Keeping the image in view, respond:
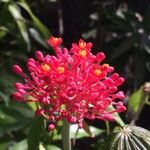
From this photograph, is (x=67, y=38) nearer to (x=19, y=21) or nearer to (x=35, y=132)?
(x=19, y=21)

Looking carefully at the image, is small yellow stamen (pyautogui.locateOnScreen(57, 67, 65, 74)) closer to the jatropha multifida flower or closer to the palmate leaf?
the jatropha multifida flower

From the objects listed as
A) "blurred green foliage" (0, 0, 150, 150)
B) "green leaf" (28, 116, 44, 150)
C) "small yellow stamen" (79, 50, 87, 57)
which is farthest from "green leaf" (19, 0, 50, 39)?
"small yellow stamen" (79, 50, 87, 57)

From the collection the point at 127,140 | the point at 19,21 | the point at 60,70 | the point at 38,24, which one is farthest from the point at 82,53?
the point at 19,21

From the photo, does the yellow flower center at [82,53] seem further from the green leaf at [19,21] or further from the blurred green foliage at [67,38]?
the green leaf at [19,21]

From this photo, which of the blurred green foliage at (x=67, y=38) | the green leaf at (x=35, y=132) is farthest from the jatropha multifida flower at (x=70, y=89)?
the blurred green foliage at (x=67, y=38)

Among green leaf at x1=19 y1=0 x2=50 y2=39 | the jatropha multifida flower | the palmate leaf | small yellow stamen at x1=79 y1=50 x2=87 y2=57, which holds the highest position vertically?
green leaf at x1=19 y1=0 x2=50 y2=39

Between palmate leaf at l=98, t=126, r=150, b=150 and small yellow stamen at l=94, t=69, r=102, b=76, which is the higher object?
small yellow stamen at l=94, t=69, r=102, b=76

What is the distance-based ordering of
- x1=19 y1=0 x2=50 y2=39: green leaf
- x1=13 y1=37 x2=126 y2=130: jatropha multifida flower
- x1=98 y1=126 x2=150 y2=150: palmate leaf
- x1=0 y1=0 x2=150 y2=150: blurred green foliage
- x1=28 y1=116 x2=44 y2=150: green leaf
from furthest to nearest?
1. x1=19 y1=0 x2=50 y2=39: green leaf
2. x1=0 y1=0 x2=150 y2=150: blurred green foliage
3. x1=28 y1=116 x2=44 y2=150: green leaf
4. x1=98 y1=126 x2=150 y2=150: palmate leaf
5. x1=13 y1=37 x2=126 y2=130: jatropha multifida flower
